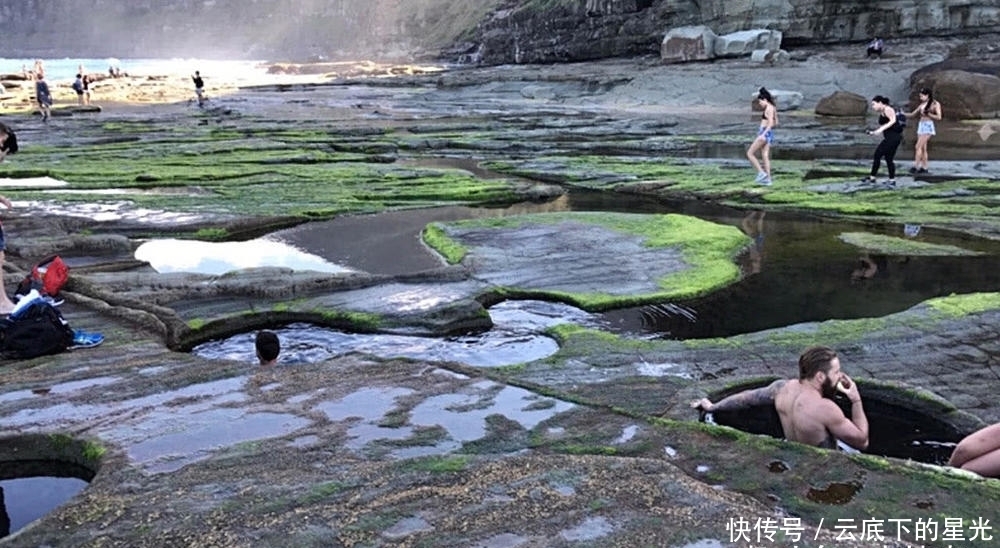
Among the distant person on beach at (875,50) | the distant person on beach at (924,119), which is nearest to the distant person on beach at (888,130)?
the distant person on beach at (924,119)

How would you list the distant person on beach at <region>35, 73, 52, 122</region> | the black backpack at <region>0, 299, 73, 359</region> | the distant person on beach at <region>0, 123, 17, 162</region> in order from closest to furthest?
the black backpack at <region>0, 299, 73, 359</region> < the distant person on beach at <region>0, 123, 17, 162</region> < the distant person on beach at <region>35, 73, 52, 122</region>

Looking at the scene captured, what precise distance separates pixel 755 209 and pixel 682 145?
555 inches

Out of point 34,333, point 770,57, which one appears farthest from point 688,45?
point 34,333

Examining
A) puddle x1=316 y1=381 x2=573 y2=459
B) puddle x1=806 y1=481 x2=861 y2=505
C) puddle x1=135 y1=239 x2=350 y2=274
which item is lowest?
puddle x1=806 y1=481 x2=861 y2=505

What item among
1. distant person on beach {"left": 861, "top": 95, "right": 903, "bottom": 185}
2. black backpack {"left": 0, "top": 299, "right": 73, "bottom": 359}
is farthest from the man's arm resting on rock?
distant person on beach {"left": 861, "top": 95, "right": 903, "bottom": 185}

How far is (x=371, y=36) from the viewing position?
644ft

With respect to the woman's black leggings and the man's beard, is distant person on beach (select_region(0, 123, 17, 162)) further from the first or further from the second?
the woman's black leggings

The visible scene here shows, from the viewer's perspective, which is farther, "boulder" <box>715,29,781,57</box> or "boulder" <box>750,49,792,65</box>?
"boulder" <box>715,29,781,57</box>

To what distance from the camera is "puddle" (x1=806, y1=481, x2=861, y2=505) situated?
5.47 metres

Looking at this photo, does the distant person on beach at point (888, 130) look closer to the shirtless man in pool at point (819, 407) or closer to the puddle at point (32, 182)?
the shirtless man in pool at point (819, 407)

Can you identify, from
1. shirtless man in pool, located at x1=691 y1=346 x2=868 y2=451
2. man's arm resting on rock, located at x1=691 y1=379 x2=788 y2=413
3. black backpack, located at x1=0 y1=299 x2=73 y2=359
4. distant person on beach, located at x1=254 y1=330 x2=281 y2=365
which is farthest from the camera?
distant person on beach, located at x1=254 y1=330 x2=281 y2=365

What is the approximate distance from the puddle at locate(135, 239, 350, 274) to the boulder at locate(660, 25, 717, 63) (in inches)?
1999

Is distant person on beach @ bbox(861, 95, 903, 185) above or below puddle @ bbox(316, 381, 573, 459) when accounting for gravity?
above

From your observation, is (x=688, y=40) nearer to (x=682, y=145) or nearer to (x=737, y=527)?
(x=682, y=145)
